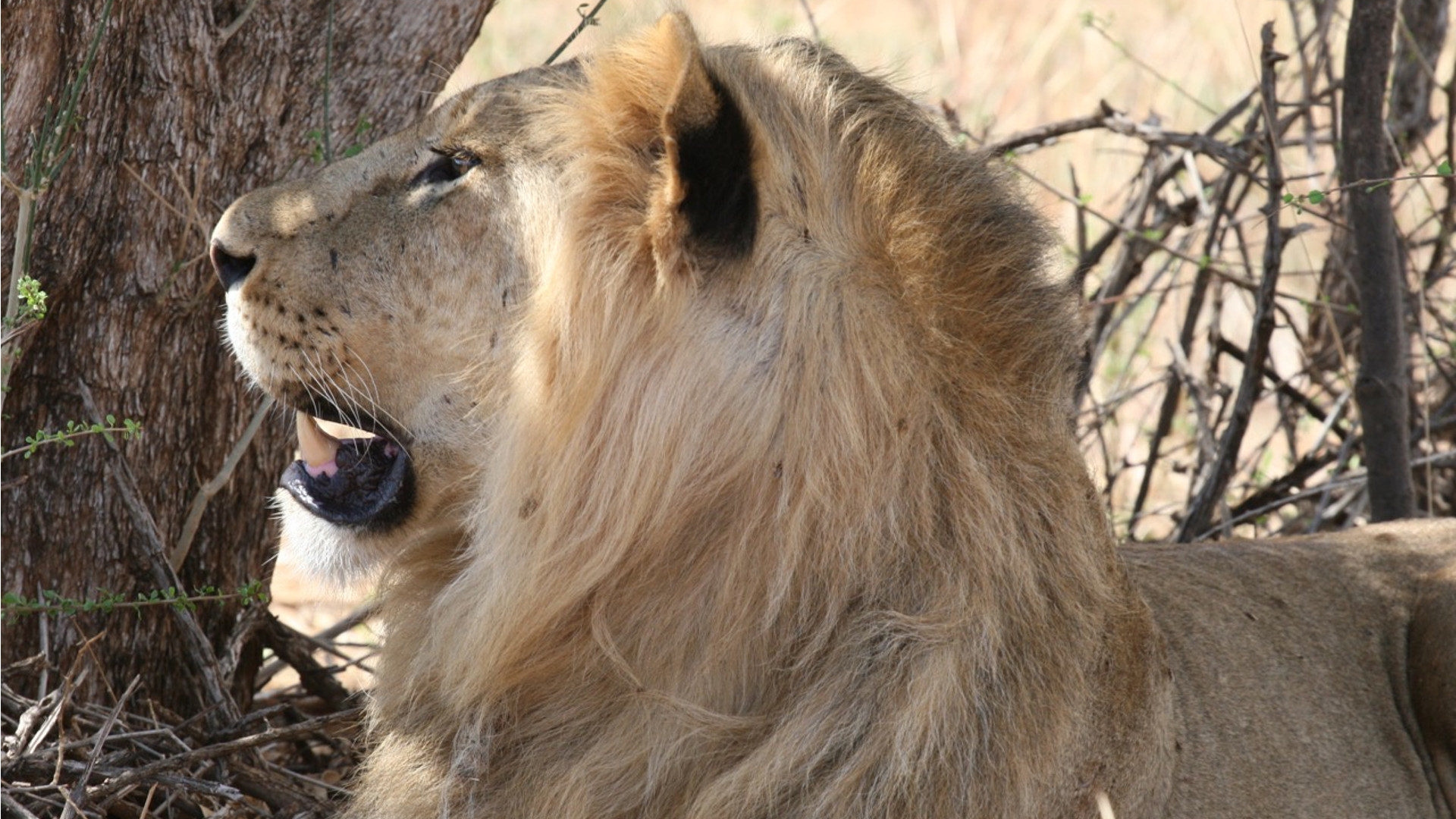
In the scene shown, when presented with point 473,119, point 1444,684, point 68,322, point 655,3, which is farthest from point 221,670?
point 1444,684

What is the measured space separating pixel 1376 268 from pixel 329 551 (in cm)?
260

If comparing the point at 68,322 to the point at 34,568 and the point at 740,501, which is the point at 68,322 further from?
the point at 740,501

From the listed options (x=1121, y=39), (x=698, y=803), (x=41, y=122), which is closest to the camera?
(x=698, y=803)

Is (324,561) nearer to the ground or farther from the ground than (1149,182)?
nearer to the ground


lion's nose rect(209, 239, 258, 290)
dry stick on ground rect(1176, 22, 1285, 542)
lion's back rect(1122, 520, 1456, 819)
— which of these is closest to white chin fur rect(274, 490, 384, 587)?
lion's nose rect(209, 239, 258, 290)

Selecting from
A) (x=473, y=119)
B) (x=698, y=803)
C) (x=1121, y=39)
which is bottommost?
(x=698, y=803)

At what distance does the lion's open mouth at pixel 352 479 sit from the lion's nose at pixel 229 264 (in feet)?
0.79

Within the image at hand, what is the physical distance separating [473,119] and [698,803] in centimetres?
111

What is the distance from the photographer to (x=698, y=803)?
7.07ft

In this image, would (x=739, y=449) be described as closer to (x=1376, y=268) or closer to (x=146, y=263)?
(x=146, y=263)

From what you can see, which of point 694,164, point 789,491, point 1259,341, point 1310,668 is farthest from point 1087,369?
point 694,164

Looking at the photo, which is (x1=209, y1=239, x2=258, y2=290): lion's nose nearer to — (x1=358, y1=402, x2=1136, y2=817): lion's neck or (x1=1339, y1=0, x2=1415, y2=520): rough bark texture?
(x1=358, y1=402, x2=1136, y2=817): lion's neck

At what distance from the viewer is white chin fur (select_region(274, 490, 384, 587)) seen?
8.09 ft

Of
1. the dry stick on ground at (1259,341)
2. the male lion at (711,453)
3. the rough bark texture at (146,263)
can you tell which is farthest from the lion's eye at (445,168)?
the dry stick on ground at (1259,341)
